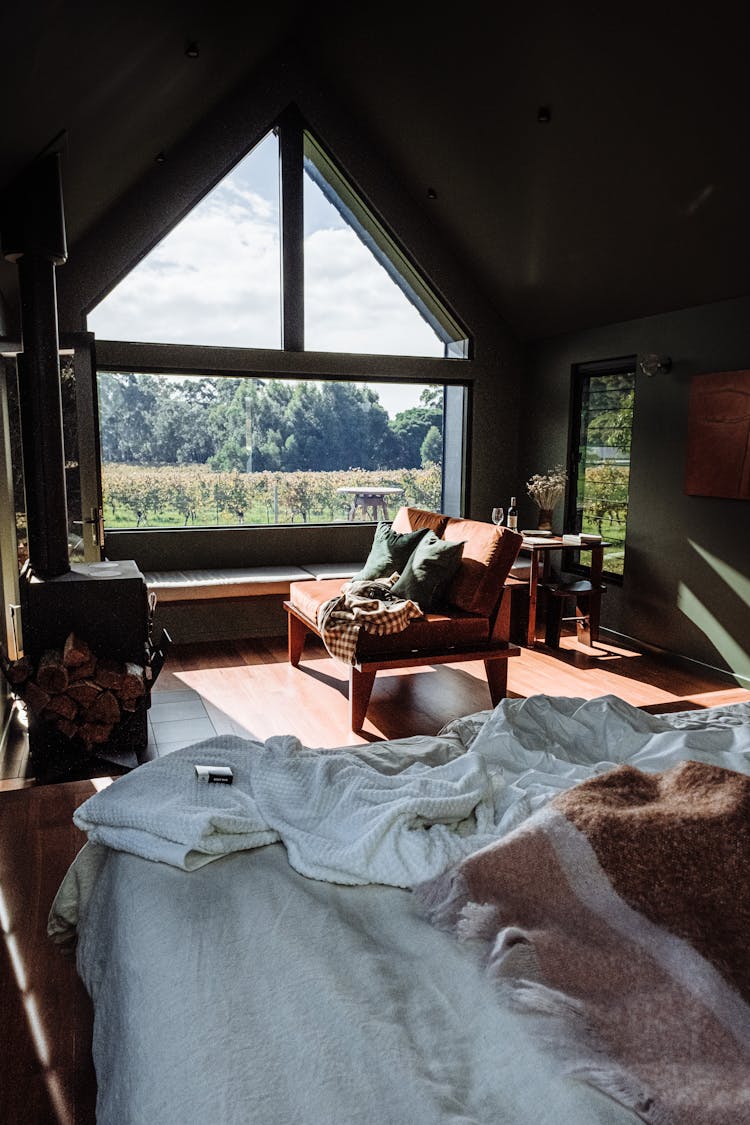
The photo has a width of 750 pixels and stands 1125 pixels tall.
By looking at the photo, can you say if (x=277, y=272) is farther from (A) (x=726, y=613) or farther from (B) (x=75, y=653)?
(A) (x=726, y=613)

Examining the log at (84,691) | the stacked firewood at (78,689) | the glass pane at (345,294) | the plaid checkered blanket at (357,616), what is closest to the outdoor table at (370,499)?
the glass pane at (345,294)

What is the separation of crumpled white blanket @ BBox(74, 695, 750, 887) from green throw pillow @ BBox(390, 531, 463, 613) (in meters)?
2.24

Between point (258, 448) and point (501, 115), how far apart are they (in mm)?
2772

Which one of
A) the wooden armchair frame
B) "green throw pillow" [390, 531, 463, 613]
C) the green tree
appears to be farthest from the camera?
the green tree

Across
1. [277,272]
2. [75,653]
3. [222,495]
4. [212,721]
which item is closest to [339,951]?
[75,653]

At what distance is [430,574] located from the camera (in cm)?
437

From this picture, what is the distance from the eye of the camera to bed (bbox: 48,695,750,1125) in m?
1.02

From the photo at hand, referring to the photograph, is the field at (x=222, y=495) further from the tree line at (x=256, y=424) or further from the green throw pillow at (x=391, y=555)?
the green throw pillow at (x=391, y=555)

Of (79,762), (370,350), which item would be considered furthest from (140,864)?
(370,350)

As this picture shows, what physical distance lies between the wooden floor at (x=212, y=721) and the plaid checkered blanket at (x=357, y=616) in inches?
16.2

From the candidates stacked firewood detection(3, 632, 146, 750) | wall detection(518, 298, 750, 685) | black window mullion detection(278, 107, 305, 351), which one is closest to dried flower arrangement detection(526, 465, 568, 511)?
wall detection(518, 298, 750, 685)

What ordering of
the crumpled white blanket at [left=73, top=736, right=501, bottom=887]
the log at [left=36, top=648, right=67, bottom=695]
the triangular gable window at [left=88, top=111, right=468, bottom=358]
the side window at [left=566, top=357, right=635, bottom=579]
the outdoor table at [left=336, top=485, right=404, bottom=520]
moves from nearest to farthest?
Answer: the crumpled white blanket at [left=73, top=736, right=501, bottom=887] → the log at [left=36, top=648, right=67, bottom=695] → the triangular gable window at [left=88, top=111, right=468, bottom=358] → the side window at [left=566, top=357, right=635, bottom=579] → the outdoor table at [left=336, top=485, right=404, bottom=520]

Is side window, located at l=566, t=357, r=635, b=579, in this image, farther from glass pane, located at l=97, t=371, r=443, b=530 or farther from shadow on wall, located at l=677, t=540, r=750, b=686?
glass pane, located at l=97, t=371, r=443, b=530

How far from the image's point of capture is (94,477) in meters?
4.65
